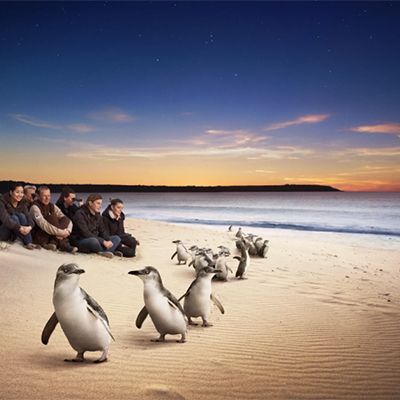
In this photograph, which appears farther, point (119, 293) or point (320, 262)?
point (320, 262)

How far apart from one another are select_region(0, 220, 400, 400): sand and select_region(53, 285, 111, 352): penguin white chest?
0.23 m

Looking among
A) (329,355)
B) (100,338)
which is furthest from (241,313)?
(100,338)

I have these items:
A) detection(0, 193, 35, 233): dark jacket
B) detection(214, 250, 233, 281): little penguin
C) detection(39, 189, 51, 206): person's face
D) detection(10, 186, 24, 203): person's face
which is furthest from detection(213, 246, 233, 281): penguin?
detection(10, 186, 24, 203): person's face

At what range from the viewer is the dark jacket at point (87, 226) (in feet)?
36.0

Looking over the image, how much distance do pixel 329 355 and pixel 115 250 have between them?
25.2 ft

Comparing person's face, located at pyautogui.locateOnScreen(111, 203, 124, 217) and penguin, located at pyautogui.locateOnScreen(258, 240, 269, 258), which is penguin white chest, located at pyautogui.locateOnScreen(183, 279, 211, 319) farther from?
penguin, located at pyautogui.locateOnScreen(258, 240, 269, 258)

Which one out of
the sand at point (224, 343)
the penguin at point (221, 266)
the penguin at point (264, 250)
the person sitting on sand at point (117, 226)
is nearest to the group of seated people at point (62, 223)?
the person sitting on sand at point (117, 226)

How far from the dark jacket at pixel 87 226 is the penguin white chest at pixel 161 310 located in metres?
6.44

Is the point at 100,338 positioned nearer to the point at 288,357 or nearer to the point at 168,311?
the point at 168,311

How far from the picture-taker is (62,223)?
35.0 feet

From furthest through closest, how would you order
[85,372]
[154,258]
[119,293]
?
[154,258], [119,293], [85,372]

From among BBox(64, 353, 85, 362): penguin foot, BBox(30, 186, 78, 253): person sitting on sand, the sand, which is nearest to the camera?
the sand

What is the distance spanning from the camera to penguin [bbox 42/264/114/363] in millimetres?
3957

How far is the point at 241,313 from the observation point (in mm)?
7031
